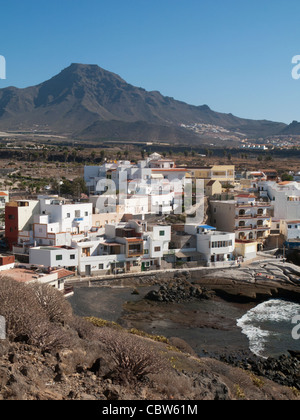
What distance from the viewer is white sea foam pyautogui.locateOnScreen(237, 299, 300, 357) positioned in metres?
20.2

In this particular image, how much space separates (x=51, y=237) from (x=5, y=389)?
22.3 meters

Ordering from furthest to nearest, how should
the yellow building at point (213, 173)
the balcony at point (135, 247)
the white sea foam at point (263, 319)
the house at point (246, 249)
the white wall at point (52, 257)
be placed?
1. the yellow building at point (213, 173)
2. the house at point (246, 249)
3. the balcony at point (135, 247)
4. the white wall at point (52, 257)
5. the white sea foam at point (263, 319)

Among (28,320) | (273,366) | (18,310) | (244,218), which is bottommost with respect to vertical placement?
(273,366)

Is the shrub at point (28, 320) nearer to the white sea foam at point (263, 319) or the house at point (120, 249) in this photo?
the white sea foam at point (263, 319)

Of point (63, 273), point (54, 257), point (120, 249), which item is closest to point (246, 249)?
point (120, 249)

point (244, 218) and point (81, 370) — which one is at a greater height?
point (81, 370)

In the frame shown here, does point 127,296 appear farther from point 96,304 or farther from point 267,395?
point 267,395

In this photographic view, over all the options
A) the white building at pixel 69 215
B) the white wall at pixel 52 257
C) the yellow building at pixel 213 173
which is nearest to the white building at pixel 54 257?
the white wall at pixel 52 257

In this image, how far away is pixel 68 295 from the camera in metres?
24.5

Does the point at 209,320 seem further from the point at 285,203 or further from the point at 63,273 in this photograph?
the point at 285,203

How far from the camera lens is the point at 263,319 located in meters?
23.4

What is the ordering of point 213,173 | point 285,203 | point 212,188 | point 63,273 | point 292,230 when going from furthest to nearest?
point 213,173 < point 212,188 < point 285,203 < point 292,230 < point 63,273

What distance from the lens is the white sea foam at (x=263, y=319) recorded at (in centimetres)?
2023

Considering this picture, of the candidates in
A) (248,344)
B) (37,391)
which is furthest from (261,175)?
(37,391)
